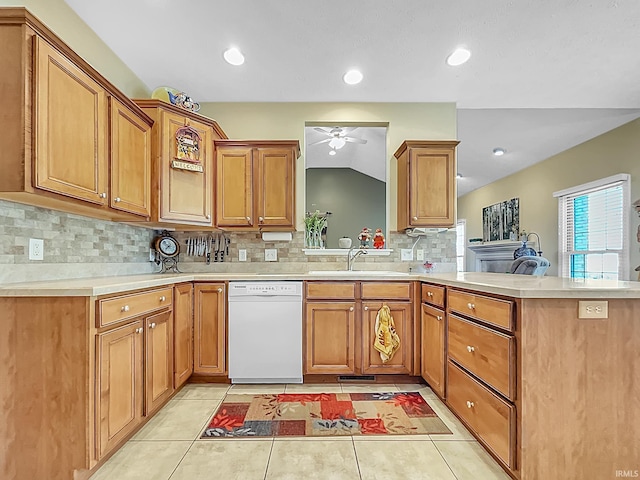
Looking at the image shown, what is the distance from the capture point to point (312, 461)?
5.71 ft

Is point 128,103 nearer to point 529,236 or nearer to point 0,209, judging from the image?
point 0,209

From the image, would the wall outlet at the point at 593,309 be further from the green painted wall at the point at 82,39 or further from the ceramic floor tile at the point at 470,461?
the green painted wall at the point at 82,39

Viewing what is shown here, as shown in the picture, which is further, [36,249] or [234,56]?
[234,56]

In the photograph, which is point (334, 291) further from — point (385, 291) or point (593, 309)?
point (593, 309)

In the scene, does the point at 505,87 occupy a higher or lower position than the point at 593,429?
higher

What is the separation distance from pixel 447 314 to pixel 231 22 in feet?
8.24

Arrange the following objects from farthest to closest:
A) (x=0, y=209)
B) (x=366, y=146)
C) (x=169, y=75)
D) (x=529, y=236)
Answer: (x=366, y=146) → (x=529, y=236) → (x=169, y=75) → (x=0, y=209)

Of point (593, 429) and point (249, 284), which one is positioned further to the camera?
point (249, 284)

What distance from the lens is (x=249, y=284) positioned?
8.93 feet

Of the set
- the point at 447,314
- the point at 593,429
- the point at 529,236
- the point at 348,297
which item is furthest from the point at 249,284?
the point at 529,236

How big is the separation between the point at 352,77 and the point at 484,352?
96.2 inches

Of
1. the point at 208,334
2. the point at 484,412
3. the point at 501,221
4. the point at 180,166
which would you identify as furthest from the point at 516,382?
the point at 501,221

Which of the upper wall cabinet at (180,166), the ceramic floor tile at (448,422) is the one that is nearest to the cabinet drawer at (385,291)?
the ceramic floor tile at (448,422)

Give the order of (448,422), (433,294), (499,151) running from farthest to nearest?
(499,151), (433,294), (448,422)
